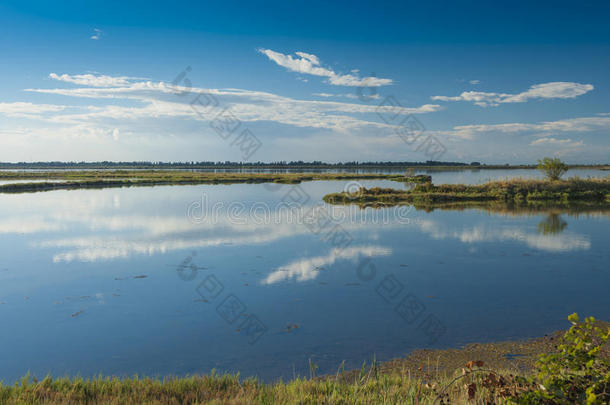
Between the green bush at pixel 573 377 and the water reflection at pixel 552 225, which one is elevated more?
the green bush at pixel 573 377

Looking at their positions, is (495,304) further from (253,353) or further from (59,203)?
(59,203)

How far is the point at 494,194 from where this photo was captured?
3184 centimetres

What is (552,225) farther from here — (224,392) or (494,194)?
(224,392)

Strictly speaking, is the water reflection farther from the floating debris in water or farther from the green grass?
the green grass

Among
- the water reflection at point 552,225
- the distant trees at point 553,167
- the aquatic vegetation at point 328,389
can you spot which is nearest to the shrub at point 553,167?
the distant trees at point 553,167

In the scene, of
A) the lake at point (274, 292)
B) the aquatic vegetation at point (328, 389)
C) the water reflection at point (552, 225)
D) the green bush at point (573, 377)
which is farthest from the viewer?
the water reflection at point (552, 225)

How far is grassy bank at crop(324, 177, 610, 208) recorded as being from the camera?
2958cm

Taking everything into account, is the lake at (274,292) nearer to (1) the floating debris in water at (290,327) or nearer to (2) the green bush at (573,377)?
(1) the floating debris in water at (290,327)

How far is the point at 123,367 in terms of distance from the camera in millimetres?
6348

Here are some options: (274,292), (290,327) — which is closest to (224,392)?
(290,327)

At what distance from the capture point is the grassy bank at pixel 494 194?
29.6 metres

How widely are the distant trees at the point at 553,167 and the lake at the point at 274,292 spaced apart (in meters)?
20.6

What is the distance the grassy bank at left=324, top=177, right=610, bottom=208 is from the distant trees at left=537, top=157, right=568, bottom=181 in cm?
192

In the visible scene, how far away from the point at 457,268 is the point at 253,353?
24.4 feet
